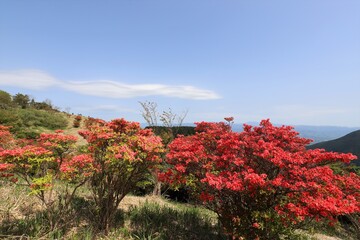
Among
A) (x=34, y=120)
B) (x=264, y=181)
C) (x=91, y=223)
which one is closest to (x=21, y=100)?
(x=34, y=120)

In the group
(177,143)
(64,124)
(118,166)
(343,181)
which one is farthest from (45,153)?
(64,124)

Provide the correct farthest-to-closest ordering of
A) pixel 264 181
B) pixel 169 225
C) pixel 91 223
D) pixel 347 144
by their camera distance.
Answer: pixel 347 144 → pixel 169 225 → pixel 91 223 → pixel 264 181

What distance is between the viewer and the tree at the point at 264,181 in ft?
17.2

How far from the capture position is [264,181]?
507cm

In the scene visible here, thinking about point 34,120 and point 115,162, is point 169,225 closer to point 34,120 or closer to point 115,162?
point 115,162

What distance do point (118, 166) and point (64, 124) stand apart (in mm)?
25637

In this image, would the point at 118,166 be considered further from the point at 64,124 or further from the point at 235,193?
the point at 64,124

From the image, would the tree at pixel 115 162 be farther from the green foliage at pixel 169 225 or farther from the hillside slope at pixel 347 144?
the hillside slope at pixel 347 144

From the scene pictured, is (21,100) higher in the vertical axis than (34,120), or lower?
higher

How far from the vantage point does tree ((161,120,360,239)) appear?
5.23 metres

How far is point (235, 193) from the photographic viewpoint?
19.2ft

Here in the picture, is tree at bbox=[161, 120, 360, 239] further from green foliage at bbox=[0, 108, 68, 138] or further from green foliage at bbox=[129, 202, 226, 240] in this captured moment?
green foliage at bbox=[0, 108, 68, 138]

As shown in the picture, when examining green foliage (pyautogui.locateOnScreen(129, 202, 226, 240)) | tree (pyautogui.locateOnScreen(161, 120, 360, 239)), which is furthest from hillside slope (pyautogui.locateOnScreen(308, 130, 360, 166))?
tree (pyautogui.locateOnScreen(161, 120, 360, 239))

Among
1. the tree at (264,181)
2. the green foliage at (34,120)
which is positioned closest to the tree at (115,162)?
the tree at (264,181)
